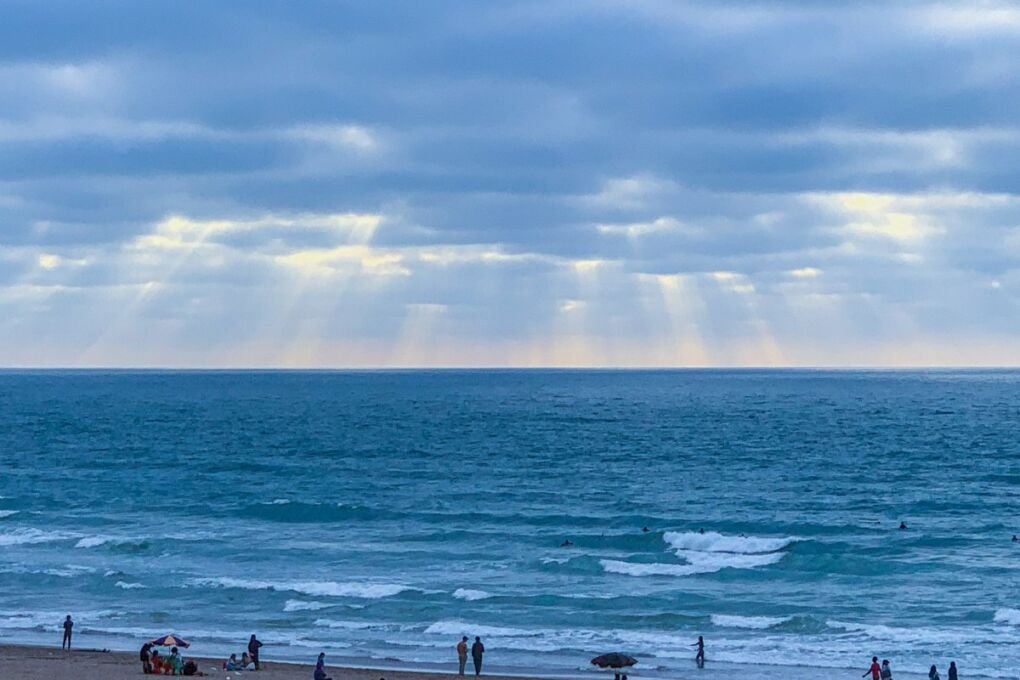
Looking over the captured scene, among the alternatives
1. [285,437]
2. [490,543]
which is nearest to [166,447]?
[285,437]

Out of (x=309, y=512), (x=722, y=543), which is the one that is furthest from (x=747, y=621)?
(x=309, y=512)

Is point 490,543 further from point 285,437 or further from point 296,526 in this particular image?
point 285,437

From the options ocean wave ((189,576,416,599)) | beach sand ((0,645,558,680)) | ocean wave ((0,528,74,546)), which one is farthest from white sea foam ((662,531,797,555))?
ocean wave ((0,528,74,546))

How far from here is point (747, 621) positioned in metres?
39.4

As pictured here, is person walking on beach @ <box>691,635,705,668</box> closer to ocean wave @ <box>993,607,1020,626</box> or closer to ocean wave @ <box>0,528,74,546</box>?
ocean wave @ <box>993,607,1020,626</box>

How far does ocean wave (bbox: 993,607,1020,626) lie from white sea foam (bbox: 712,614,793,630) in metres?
6.87

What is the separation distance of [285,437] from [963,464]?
197ft

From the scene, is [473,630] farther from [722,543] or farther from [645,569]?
[722,543]

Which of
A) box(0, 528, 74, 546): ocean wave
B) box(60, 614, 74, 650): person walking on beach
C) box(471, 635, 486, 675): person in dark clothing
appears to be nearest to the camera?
box(471, 635, 486, 675): person in dark clothing

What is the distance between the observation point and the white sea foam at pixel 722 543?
51406mm

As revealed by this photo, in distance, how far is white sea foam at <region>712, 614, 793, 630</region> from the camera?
38906mm

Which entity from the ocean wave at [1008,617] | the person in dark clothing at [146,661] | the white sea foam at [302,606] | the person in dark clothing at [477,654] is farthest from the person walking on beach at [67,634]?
the ocean wave at [1008,617]

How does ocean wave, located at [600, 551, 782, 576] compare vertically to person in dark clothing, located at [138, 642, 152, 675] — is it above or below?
above

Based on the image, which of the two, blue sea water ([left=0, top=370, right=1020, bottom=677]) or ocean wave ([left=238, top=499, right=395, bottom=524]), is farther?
ocean wave ([left=238, top=499, right=395, bottom=524])
